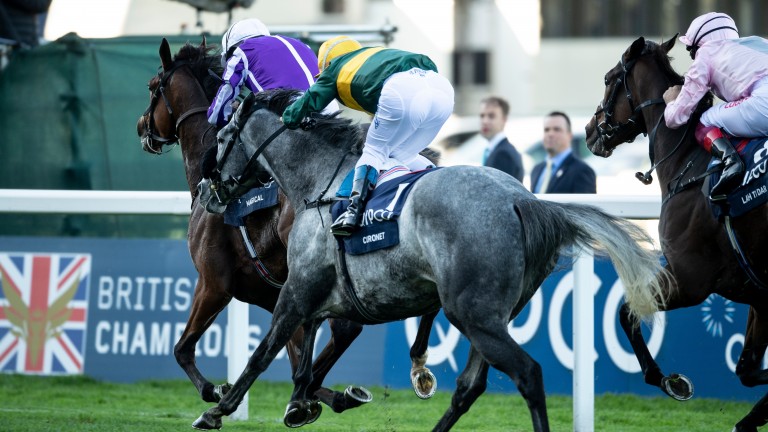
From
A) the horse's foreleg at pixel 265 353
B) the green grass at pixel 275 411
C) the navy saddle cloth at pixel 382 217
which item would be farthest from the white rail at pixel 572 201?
the horse's foreleg at pixel 265 353

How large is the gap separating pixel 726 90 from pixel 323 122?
2051 millimetres

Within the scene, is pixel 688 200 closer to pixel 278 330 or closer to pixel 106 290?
pixel 278 330

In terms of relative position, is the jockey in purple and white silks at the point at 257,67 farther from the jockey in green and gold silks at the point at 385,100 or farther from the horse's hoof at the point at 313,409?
the horse's hoof at the point at 313,409

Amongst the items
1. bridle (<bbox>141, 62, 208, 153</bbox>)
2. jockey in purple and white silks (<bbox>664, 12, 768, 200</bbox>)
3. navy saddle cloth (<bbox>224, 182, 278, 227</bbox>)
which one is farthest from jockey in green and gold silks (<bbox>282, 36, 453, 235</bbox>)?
bridle (<bbox>141, 62, 208, 153</bbox>)

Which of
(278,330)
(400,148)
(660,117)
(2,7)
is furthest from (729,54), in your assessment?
(2,7)

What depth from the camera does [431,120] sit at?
5551 mm

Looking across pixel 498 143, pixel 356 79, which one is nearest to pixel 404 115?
pixel 356 79

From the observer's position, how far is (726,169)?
19.2ft

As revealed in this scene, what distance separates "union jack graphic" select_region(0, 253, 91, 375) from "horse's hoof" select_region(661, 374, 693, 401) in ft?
13.8

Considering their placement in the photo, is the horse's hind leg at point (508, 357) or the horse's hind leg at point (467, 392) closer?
the horse's hind leg at point (508, 357)

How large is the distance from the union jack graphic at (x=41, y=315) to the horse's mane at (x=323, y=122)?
2997 mm

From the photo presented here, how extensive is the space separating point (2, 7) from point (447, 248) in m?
6.66

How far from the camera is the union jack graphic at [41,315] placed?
8.29 meters

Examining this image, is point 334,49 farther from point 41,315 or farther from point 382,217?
point 41,315
